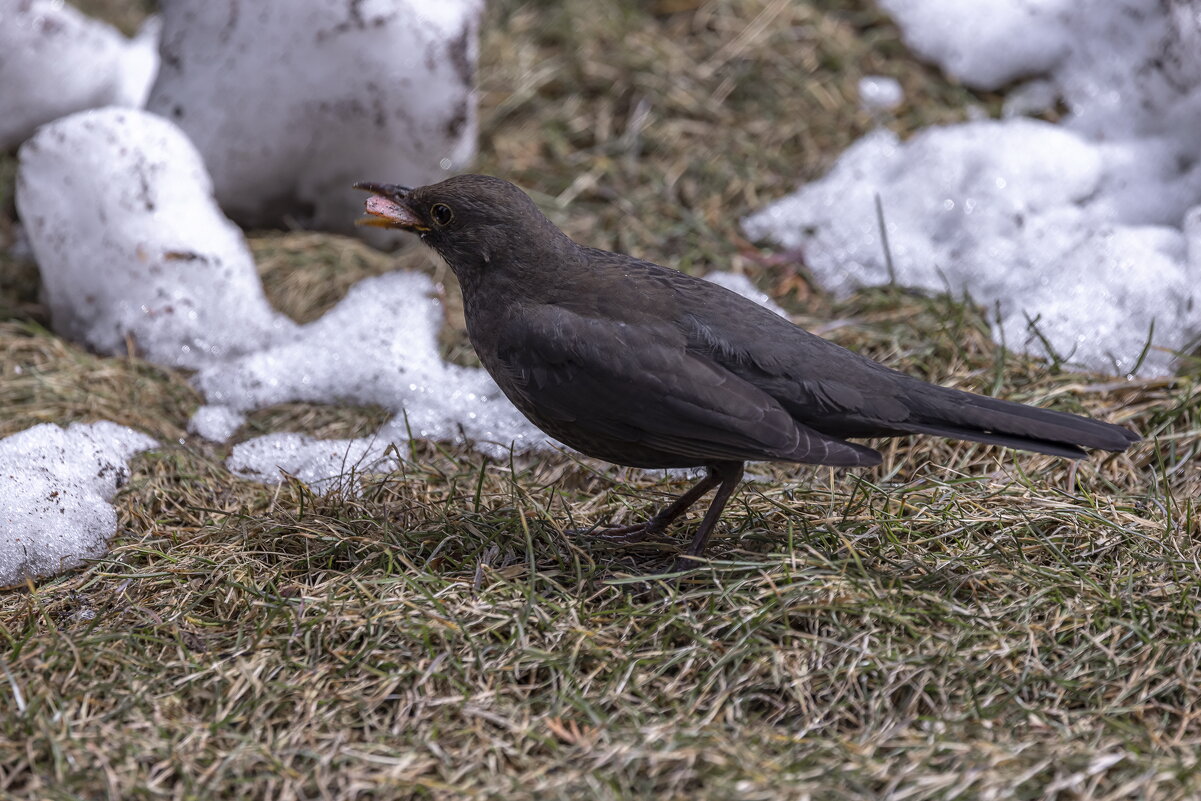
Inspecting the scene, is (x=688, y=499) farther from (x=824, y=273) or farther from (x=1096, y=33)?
(x=1096, y=33)

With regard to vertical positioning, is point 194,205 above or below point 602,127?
below

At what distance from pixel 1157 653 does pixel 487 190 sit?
233 centimetres

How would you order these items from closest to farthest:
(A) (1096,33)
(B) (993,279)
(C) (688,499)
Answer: (C) (688,499) < (B) (993,279) < (A) (1096,33)

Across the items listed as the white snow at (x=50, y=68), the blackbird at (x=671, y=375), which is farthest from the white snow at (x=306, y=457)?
the white snow at (x=50, y=68)

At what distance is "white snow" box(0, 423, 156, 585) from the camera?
141 inches

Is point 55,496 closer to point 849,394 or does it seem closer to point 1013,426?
point 849,394

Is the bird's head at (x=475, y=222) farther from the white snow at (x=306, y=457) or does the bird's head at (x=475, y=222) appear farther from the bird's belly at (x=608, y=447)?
the white snow at (x=306, y=457)

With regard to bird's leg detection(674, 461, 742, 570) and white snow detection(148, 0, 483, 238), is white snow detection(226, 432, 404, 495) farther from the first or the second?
white snow detection(148, 0, 483, 238)

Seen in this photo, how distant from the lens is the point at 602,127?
625cm

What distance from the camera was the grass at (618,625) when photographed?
2.70m

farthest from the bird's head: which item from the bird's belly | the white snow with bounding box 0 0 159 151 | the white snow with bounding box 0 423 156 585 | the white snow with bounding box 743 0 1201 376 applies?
the white snow with bounding box 0 0 159 151

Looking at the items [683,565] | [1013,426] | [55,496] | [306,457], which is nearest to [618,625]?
[683,565]

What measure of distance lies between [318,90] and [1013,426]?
3542 millimetres

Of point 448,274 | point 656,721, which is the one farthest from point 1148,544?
point 448,274
